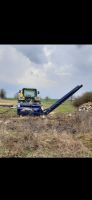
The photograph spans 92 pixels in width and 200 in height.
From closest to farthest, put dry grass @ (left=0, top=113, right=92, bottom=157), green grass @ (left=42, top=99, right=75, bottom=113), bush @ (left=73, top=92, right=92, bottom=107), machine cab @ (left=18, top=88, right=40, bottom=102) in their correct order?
dry grass @ (left=0, top=113, right=92, bottom=157) → machine cab @ (left=18, top=88, right=40, bottom=102) → green grass @ (left=42, top=99, right=75, bottom=113) → bush @ (left=73, top=92, right=92, bottom=107)

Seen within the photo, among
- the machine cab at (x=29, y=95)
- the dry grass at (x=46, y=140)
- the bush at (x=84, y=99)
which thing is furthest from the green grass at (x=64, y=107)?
the dry grass at (x=46, y=140)

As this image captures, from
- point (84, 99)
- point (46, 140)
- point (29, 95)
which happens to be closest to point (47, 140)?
point (46, 140)

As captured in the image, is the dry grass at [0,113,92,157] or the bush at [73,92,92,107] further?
the bush at [73,92,92,107]

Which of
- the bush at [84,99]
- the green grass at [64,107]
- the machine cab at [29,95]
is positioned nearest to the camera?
the machine cab at [29,95]

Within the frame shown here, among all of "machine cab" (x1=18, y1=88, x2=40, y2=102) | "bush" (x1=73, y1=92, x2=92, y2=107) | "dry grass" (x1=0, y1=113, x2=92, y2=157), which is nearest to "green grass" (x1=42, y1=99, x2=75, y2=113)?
"bush" (x1=73, y1=92, x2=92, y2=107)

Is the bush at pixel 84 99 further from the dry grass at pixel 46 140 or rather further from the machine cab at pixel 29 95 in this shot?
the dry grass at pixel 46 140

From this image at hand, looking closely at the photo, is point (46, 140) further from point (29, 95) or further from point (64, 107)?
point (64, 107)

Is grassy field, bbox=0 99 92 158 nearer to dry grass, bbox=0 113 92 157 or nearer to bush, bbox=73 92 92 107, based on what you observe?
dry grass, bbox=0 113 92 157
